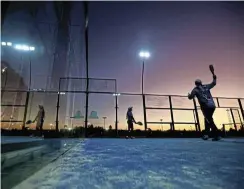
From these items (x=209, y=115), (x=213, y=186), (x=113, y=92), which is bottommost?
(x=213, y=186)

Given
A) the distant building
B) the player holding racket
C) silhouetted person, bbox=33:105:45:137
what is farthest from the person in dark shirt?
the distant building

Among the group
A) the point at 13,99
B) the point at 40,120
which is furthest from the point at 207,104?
the point at 13,99

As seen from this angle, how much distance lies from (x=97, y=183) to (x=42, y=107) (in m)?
7.92

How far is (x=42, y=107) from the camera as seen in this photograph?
819 centimetres

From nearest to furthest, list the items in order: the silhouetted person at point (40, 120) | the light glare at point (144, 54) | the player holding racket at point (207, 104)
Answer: the player holding racket at point (207, 104) < the silhouetted person at point (40, 120) < the light glare at point (144, 54)

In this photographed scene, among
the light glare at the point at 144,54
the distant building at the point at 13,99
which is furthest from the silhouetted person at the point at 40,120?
the light glare at the point at 144,54

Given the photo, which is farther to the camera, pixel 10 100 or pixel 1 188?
pixel 10 100

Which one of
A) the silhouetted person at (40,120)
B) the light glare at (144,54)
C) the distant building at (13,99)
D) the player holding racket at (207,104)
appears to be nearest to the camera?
the player holding racket at (207,104)

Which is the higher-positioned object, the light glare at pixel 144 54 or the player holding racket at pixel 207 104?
the light glare at pixel 144 54

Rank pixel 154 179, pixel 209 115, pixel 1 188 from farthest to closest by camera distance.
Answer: pixel 209 115 → pixel 154 179 → pixel 1 188

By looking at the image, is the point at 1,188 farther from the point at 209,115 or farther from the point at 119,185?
the point at 209,115

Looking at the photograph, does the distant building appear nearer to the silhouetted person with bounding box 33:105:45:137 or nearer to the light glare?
the silhouetted person with bounding box 33:105:45:137

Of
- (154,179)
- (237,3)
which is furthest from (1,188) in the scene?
(237,3)

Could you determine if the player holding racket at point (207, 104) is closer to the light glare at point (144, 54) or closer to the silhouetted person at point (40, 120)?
the silhouetted person at point (40, 120)
